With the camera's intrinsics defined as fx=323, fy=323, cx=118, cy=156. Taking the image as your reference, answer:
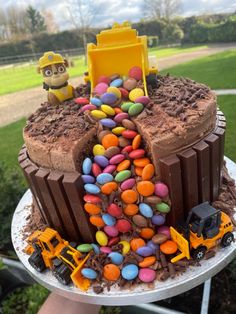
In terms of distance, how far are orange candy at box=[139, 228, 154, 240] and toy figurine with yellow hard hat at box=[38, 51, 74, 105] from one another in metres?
1.01

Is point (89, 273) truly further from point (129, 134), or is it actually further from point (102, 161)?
point (129, 134)

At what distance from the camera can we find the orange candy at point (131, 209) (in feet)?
5.70

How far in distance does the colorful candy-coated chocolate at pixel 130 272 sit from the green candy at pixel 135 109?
Result: 831mm

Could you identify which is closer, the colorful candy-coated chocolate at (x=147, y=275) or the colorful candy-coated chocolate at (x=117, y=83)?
the colorful candy-coated chocolate at (x=147, y=275)

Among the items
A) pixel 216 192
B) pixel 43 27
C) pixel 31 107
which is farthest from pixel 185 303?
pixel 43 27

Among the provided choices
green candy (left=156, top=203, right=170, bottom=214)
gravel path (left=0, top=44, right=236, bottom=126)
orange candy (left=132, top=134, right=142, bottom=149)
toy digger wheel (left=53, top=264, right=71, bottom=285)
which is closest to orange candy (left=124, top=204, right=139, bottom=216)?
green candy (left=156, top=203, right=170, bottom=214)

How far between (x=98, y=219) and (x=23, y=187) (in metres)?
2.36

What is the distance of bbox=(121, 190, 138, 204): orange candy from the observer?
1.69 metres

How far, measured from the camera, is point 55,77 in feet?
6.72

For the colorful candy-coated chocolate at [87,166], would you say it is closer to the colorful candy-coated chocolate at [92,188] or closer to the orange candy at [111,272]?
the colorful candy-coated chocolate at [92,188]

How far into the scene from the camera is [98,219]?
180cm

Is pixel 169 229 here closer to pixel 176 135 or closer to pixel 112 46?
pixel 176 135

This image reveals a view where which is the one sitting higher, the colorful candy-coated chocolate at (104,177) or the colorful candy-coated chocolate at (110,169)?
the colorful candy-coated chocolate at (110,169)

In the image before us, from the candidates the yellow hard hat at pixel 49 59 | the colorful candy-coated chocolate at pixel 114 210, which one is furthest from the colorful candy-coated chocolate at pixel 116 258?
the yellow hard hat at pixel 49 59
